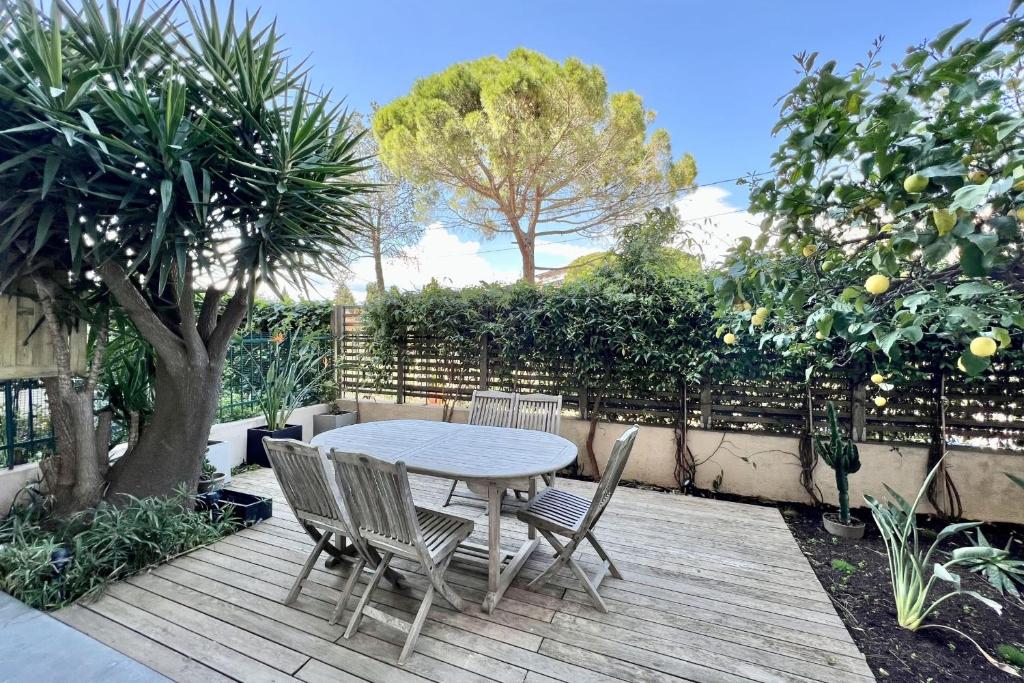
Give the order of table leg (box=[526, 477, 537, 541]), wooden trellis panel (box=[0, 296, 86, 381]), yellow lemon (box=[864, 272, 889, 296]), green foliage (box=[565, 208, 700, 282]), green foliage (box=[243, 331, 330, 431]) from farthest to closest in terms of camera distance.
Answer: green foliage (box=[243, 331, 330, 431]) → green foliage (box=[565, 208, 700, 282]) → table leg (box=[526, 477, 537, 541]) → wooden trellis panel (box=[0, 296, 86, 381]) → yellow lemon (box=[864, 272, 889, 296])

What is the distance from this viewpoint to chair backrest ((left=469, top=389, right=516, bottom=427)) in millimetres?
3492

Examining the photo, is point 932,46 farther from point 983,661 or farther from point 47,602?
point 47,602

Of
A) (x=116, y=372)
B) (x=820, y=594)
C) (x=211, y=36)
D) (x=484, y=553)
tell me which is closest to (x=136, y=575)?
(x=116, y=372)

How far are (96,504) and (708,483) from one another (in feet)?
14.8

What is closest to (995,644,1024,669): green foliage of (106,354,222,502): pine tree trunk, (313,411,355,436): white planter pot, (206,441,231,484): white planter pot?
(106,354,222,502): pine tree trunk

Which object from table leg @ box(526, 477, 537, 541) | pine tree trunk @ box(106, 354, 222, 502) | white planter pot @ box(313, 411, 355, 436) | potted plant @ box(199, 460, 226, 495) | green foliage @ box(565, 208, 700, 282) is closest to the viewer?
table leg @ box(526, 477, 537, 541)

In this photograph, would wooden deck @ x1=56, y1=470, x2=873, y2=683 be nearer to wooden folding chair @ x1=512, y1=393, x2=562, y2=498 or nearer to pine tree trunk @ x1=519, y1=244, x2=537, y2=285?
wooden folding chair @ x1=512, y1=393, x2=562, y2=498

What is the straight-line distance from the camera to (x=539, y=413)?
337 cm

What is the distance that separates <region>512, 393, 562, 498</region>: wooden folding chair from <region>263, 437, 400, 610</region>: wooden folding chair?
1.44 meters

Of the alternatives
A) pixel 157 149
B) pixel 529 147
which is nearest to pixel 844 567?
pixel 157 149

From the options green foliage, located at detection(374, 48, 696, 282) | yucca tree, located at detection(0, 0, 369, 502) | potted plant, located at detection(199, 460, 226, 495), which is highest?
green foliage, located at detection(374, 48, 696, 282)

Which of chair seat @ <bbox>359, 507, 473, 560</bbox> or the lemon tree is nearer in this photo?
the lemon tree

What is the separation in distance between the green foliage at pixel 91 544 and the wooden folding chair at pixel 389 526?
1.30m

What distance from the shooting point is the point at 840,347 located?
11.5 ft
